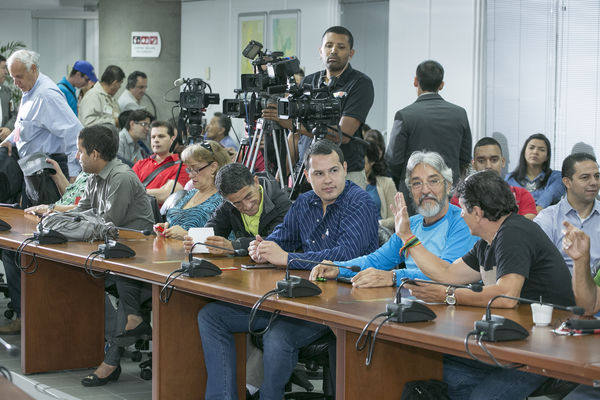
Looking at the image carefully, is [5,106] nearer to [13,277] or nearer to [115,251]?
[13,277]

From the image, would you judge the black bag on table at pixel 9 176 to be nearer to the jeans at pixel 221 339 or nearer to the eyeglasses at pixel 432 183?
the jeans at pixel 221 339

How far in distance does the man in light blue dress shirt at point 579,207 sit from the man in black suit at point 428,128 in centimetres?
104

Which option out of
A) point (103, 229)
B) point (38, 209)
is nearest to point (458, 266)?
point (103, 229)

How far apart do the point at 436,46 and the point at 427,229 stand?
14.2ft

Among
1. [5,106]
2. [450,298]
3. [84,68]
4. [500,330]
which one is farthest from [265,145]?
[5,106]

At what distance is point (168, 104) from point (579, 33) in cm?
511

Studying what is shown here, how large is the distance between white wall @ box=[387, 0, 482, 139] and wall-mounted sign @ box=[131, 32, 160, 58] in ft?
11.9

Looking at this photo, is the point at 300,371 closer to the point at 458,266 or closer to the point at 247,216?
the point at 247,216

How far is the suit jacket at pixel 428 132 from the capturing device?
5.08 m

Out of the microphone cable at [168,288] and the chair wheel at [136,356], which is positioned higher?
the microphone cable at [168,288]

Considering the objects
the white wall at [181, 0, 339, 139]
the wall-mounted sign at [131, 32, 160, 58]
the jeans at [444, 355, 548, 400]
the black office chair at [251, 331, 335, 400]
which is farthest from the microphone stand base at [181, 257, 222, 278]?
the wall-mounted sign at [131, 32, 160, 58]

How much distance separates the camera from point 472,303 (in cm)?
262

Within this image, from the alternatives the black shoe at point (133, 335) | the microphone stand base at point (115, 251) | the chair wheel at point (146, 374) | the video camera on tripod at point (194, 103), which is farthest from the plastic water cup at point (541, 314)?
the video camera on tripod at point (194, 103)

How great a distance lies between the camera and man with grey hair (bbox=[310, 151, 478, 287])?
10.6 ft
